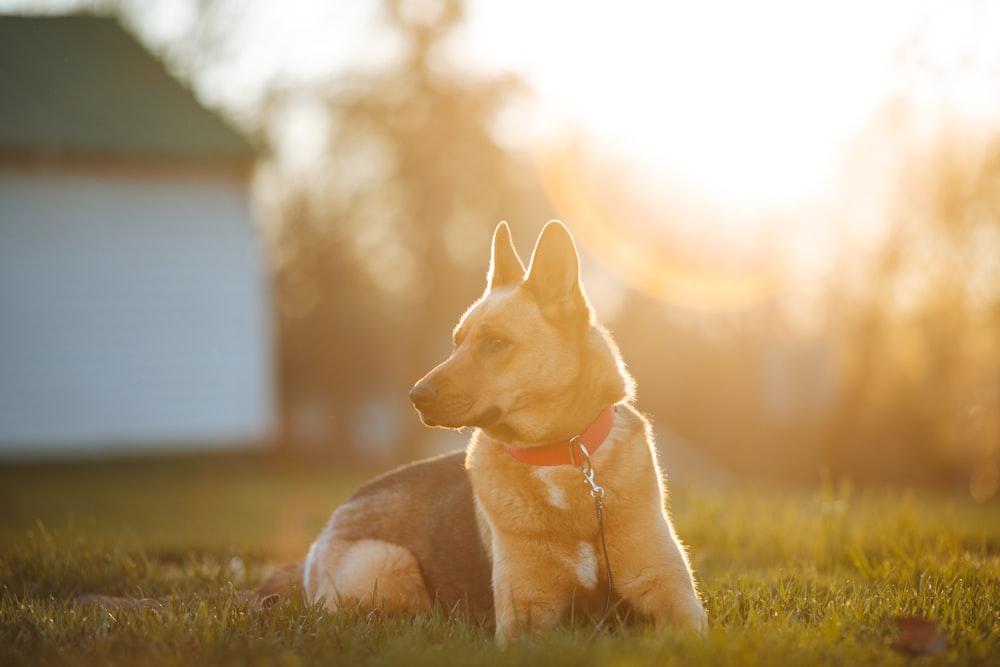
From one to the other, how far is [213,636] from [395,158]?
64.4 feet

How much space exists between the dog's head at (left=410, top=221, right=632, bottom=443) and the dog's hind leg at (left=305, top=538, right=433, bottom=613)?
3.10ft

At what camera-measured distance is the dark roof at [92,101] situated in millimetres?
17000

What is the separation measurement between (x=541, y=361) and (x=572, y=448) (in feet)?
1.42

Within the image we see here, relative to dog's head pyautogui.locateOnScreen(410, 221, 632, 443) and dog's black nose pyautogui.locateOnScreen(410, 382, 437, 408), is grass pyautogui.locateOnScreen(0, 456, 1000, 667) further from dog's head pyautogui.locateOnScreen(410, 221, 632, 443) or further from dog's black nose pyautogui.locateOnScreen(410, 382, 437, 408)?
dog's black nose pyautogui.locateOnScreen(410, 382, 437, 408)

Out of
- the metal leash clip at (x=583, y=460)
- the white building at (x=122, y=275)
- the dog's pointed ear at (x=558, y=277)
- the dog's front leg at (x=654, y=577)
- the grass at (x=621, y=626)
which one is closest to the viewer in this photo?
the grass at (x=621, y=626)

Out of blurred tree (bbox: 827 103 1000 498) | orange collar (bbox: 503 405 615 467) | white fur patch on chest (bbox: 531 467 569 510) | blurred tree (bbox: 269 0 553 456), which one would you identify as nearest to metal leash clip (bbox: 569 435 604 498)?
orange collar (bbox: 503 405 615 467)

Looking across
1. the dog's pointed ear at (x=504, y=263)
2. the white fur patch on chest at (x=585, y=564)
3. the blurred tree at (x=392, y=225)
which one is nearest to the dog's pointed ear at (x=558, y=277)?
the dog's pointed ear at (x=504, y=263)

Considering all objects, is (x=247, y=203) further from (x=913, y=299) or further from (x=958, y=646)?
(x=958, y=646)

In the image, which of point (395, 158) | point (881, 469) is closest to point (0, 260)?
point (395, 158)

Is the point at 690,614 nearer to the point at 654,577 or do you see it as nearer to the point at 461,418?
the point at 654,577

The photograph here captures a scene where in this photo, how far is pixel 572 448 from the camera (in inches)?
176

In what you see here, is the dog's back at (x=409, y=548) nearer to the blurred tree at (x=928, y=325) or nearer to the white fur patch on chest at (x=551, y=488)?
the white fur patch on chest at (x=551, y=488)

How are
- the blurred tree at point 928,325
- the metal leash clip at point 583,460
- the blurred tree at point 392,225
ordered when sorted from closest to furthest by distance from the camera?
1. the metal leash clip at point 583,460
2. the blurred tree at point 928,325
3. the blurred tree at point 392,225

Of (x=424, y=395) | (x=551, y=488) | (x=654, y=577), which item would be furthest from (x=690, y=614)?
(x=424, y=395)
